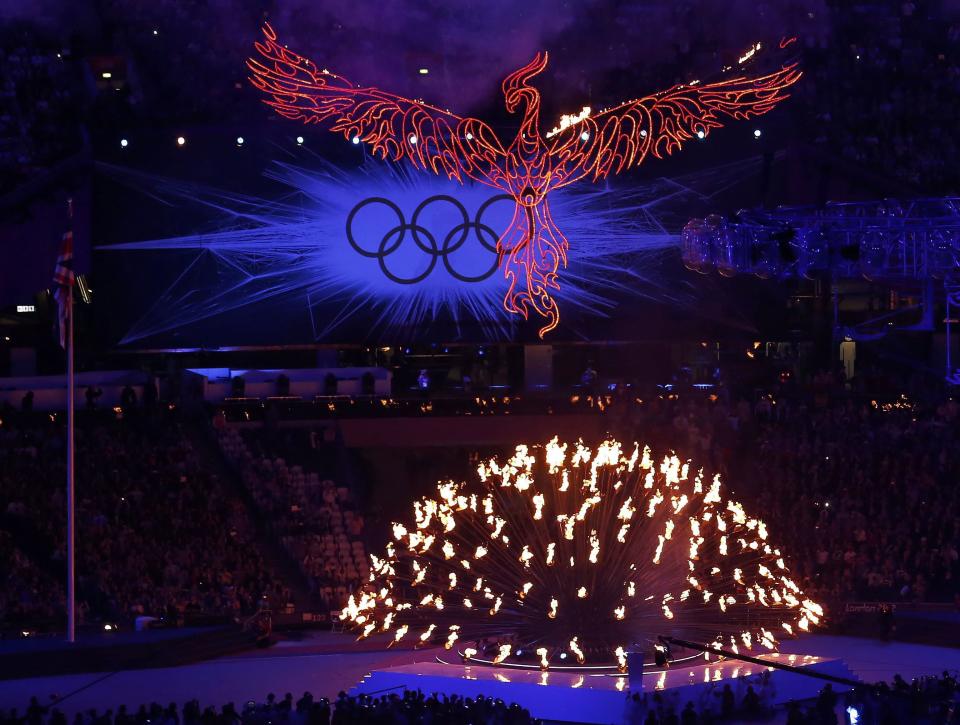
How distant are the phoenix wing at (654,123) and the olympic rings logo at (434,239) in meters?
1.59

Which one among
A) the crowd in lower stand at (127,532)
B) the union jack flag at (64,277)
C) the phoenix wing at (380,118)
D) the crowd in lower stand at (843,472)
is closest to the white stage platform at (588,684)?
the crowd in lower stand at (843,472)

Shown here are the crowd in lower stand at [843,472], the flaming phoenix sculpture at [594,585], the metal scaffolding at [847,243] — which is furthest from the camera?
the crowd in lower stand at [843,472]

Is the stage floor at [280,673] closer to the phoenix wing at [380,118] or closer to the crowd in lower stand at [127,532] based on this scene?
the crowd in lower stand at [127,532]

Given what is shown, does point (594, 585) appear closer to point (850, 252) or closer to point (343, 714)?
point (343, 714)

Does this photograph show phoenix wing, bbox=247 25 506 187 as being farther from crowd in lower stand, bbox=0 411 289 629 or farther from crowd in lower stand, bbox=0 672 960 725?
crowd in lower stand, bbox=0 672 960 725

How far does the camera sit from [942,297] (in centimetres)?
1897

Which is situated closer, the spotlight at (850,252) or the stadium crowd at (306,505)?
the spotlight at (850,252)

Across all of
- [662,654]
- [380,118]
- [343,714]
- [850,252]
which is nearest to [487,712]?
[343,714]

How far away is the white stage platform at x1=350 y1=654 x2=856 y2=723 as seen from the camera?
65.4 feet

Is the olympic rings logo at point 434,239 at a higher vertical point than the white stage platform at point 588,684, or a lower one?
higher

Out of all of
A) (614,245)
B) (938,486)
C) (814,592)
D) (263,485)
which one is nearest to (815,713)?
(814,592)

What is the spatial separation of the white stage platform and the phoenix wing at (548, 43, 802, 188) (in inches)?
605

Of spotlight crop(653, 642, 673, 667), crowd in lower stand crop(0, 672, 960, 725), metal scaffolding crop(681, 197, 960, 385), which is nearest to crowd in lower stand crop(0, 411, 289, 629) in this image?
crowd in lower stand crop(0, 672, 960, 725)

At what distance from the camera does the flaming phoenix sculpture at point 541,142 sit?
112ft
